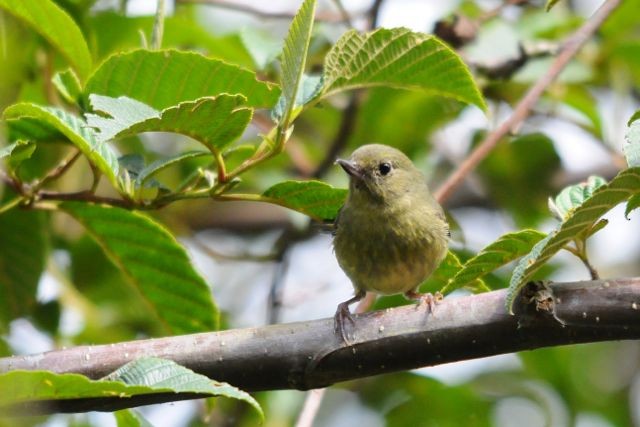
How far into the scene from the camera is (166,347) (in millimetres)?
2523

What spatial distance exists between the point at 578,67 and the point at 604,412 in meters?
1.80

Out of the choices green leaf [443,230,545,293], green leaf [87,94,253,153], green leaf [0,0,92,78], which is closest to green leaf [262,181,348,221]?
green leaf [87,94,253,153]

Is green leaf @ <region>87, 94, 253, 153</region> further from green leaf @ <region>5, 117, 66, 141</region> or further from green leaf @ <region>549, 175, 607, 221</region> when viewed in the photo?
green leaf @ <region>549, 175, 607, 221</region>

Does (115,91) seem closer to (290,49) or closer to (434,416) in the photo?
(290,49)

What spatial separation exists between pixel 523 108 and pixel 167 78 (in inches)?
66.8

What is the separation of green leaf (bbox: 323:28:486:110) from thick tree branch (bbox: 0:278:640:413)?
0.61 m

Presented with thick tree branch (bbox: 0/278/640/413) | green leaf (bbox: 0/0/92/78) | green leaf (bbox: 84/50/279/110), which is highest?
green leaf (bbox: 0/0/92/78)

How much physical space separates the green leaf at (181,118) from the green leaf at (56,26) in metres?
0.48

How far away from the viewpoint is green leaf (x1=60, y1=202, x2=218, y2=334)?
3064mm

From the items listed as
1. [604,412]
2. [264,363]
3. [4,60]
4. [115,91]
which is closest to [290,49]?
[115,91]

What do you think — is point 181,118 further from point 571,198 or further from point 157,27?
point 571,198

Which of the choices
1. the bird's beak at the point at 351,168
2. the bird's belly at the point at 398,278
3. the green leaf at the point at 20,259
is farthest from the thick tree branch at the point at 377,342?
the bird's beak at the point at 351,168

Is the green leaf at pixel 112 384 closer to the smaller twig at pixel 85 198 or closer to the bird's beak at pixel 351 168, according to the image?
the smaller twig at pixel 85 198

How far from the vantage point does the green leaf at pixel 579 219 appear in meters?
2.01
